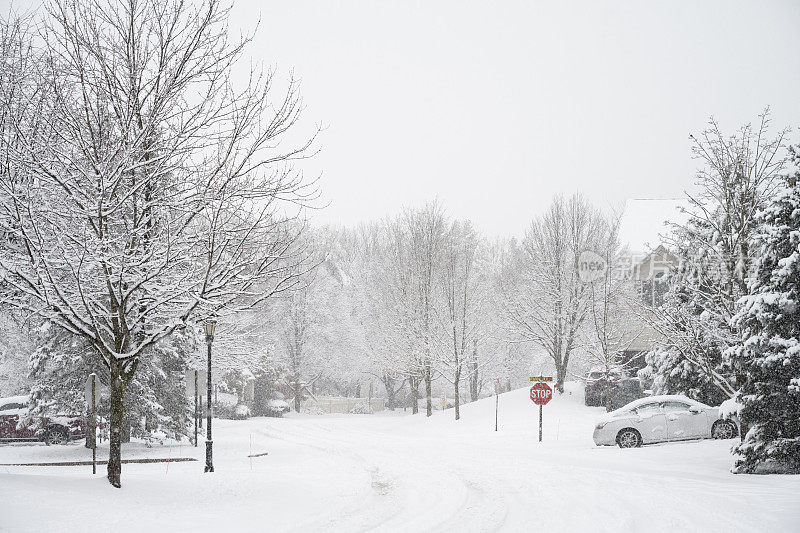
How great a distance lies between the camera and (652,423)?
62.7ft

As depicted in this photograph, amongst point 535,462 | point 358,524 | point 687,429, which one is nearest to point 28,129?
point 358,524

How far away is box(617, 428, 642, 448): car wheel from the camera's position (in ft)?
63.4

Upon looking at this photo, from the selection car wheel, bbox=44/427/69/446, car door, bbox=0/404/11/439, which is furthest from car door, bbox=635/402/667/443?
car door, bbox=0/404/11/439

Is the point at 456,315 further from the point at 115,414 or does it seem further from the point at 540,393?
the point at 115,414

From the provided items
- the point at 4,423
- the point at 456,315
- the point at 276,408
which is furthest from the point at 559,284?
the point at 4,423

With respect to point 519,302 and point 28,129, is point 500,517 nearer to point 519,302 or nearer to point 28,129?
point 28,129

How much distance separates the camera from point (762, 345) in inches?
505

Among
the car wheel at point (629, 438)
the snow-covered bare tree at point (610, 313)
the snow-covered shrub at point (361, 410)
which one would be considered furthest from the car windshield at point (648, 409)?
Result: the snow-covered shrub at point (361, 410)

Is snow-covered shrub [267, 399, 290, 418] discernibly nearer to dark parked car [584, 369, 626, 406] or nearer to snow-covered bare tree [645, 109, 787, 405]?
dark parked car [584, 369, 626, 406]

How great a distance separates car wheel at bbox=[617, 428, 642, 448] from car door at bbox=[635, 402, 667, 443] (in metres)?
0.15

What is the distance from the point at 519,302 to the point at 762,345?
26210mm

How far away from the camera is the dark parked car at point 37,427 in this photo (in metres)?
22.2

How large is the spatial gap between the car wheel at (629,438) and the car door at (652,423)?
152mm

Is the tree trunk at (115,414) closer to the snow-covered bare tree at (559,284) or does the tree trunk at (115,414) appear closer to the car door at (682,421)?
the car door at (682,421)
